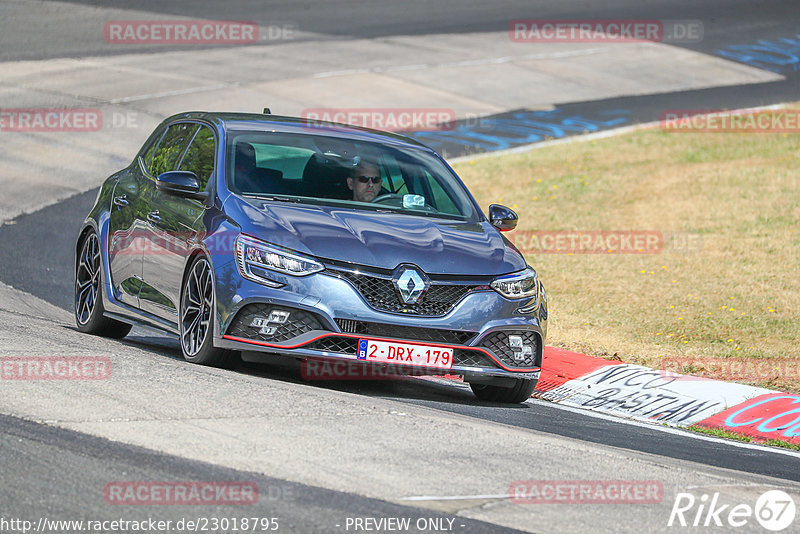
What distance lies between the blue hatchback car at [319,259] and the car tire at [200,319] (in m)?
0.01

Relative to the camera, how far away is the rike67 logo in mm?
5684

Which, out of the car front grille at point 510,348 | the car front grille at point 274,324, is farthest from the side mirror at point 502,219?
the car front grille at point 274,324

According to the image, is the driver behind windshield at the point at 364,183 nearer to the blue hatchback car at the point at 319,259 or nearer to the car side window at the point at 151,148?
the blue hatchback car at the point at 319,259

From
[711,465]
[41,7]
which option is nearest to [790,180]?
[711,465]

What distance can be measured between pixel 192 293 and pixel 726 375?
4.59 m

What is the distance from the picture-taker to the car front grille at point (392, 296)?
26.2ft

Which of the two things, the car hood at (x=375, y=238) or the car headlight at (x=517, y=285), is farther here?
the car headlight at (x=517, y=285)

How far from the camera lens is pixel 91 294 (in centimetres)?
1040

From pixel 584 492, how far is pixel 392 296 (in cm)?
241

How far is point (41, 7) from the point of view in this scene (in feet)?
104

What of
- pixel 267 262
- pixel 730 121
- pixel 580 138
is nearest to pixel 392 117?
pixel 580 138

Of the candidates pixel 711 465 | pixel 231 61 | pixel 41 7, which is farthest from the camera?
pixel 41 7

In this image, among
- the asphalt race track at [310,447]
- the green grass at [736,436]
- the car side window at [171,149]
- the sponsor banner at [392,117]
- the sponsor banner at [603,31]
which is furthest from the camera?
the sponsor banner at [603,31]

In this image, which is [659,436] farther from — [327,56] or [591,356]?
[327,56]
